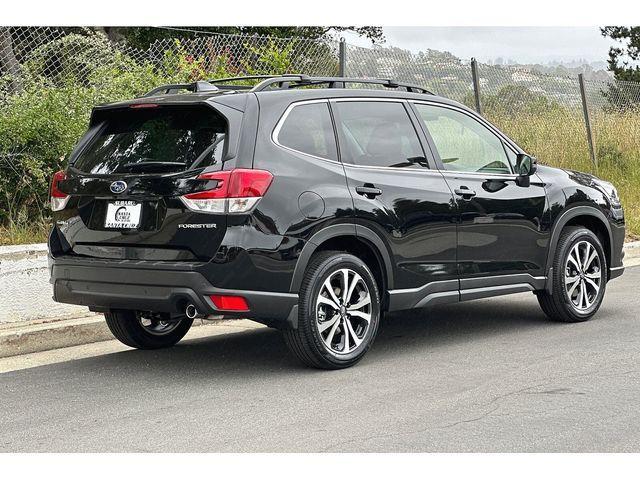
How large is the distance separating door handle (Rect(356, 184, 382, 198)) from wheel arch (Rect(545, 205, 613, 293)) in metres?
1.94

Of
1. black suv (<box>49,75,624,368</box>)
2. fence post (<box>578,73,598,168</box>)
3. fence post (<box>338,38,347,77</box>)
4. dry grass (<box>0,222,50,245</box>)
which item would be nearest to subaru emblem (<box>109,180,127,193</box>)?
black suv (<box>49,75,624,368</box>)

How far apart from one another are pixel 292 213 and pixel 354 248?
81 cm

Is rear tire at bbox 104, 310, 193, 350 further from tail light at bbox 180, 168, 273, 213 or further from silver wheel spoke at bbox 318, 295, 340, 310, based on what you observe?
tail light at bbox 180, 168, 273, 213

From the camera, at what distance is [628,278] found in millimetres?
11758

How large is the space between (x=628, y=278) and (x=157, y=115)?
6.25 m

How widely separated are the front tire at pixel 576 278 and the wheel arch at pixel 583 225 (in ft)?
0.22

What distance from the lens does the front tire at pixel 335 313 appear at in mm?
7113

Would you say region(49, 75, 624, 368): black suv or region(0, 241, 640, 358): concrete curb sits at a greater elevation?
region(49, 75, 624, 368): black suv

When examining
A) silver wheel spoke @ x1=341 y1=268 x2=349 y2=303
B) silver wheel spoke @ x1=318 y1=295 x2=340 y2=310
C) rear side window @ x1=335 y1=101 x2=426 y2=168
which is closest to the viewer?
silver wheel spoke @ x1=318 y1=295 x2=340 y2=310

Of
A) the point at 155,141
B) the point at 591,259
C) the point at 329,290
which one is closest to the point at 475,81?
the point at 591,259

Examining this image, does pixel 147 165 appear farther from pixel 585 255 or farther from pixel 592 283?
pixel 592 283

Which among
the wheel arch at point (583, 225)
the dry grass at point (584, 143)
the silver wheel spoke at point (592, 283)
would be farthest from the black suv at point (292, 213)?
the dry grass at point (584, 143)

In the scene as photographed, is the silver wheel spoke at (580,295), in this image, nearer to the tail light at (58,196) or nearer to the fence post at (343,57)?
the tail light at (58,196)

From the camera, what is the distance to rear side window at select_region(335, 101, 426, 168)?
7641 mm
